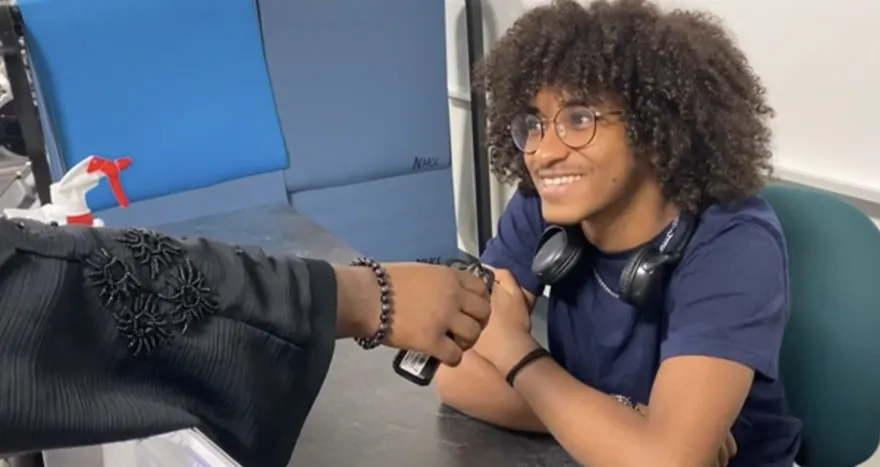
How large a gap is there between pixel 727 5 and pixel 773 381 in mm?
1154

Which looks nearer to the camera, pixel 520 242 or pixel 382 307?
pixel 382 307

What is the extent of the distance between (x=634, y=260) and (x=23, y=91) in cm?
129

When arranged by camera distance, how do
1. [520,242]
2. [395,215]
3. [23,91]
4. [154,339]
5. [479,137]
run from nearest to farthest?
[154,339]
[520,242]
[23,91]
[395,215]
[479,137]

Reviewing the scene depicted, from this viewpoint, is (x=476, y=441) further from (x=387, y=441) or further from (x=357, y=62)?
(x=357, y=62)

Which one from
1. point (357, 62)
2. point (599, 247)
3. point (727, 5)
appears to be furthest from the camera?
point (357, 62)

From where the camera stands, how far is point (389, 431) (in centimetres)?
111

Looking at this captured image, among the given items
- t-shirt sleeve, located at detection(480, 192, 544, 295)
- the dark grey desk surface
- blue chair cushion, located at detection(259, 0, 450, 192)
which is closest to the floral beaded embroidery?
the dark grey desk surface

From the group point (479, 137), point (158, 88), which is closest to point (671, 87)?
point (158, 88)

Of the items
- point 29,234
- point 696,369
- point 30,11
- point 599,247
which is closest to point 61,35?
point 30,11

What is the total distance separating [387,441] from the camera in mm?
1090

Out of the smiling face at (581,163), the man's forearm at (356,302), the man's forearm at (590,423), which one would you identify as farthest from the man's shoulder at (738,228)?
the man's forearm at (356,302)

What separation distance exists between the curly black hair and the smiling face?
0.02 m

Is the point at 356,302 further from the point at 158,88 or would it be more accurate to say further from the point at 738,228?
the point at 158,88

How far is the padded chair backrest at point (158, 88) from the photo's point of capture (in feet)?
6.01
